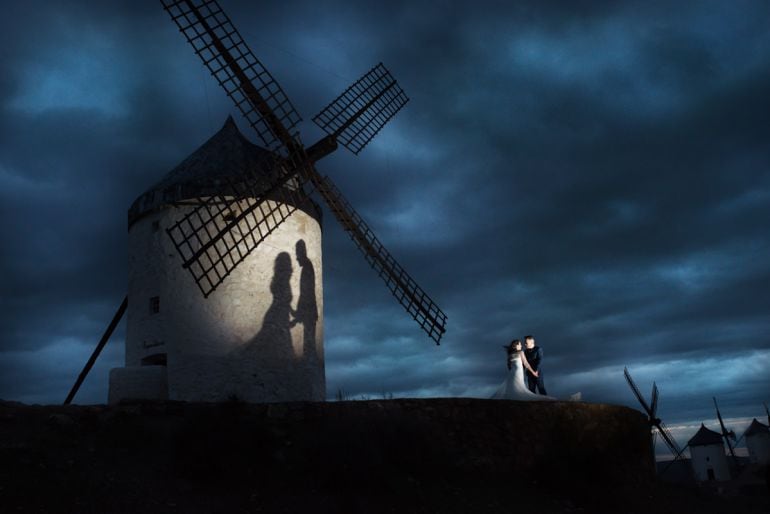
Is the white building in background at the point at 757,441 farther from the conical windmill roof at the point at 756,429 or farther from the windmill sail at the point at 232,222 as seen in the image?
the windmill sail at the point at 232,222

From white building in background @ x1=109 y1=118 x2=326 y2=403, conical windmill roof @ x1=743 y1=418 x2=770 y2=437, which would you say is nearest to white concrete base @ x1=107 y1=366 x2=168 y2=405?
white building in background @ x1=109 y1=118 x2=326 y2=403

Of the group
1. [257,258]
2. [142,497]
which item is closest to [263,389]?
[257,258]

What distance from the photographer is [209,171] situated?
44.8ft

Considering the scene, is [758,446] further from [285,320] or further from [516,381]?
[285,320]

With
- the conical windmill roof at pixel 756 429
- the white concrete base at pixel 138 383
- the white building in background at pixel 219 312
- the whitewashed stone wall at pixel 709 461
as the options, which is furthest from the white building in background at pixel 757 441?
the white concrete base at pixel 138 383

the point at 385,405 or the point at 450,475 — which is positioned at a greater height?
the point at 385,405

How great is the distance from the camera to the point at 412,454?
32.7 ft

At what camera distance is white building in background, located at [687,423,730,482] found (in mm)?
38750

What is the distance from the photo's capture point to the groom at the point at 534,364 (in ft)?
40.2

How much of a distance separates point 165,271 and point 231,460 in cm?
509

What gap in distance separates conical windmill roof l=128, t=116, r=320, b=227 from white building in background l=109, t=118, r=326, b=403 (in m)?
0.02

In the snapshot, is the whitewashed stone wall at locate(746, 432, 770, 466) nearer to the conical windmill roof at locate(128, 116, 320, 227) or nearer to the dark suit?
the dark suit

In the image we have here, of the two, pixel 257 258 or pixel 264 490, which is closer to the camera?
pixel 264 490

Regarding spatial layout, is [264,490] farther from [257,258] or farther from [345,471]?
[257,258]
